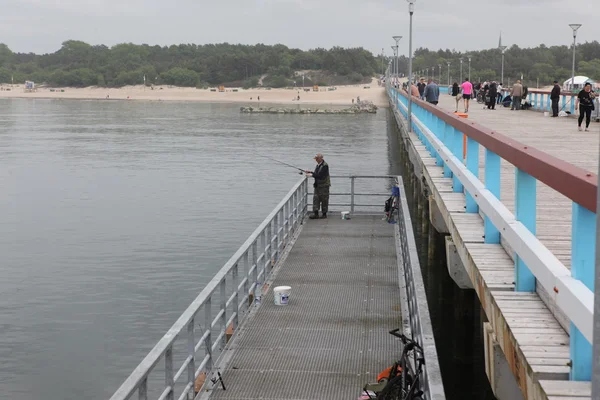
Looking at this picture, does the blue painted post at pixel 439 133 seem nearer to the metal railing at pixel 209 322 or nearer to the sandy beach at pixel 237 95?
the metal railing at pixel 209 322

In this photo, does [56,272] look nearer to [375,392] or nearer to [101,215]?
[101,215]

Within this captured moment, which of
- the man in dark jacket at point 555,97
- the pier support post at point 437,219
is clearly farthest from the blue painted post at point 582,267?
the man in dark jacket at point 555,97

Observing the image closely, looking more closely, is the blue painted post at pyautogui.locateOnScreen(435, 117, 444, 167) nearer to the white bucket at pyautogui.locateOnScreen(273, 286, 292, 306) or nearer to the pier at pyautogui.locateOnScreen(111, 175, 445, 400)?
the pier at pyautogui.locateOnScreen(111, 175, 445, 400)

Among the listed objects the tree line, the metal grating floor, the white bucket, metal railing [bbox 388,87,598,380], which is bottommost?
the metal grating floor

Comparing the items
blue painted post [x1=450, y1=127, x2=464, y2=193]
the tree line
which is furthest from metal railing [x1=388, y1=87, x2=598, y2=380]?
the tree line

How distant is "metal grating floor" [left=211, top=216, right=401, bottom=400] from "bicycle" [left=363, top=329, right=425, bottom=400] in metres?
0.91

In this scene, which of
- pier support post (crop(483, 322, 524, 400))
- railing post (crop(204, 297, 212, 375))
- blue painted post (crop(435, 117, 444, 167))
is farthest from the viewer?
blue painted post (crop(435, 117, 444, 167))

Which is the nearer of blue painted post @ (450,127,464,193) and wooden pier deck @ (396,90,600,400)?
wooden pier deck @ (396,90,600,400)

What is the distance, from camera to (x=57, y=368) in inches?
621

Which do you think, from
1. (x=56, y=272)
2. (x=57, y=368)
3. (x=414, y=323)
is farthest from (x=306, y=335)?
(x=56, y=272)

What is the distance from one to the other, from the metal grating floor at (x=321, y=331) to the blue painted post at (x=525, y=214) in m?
3.14

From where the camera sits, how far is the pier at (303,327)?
28.1ft

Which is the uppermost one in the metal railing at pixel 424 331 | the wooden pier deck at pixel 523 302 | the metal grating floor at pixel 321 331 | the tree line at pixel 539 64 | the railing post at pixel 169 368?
the tree line at pixel 539 64

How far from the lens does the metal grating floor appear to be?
31.5 ft
